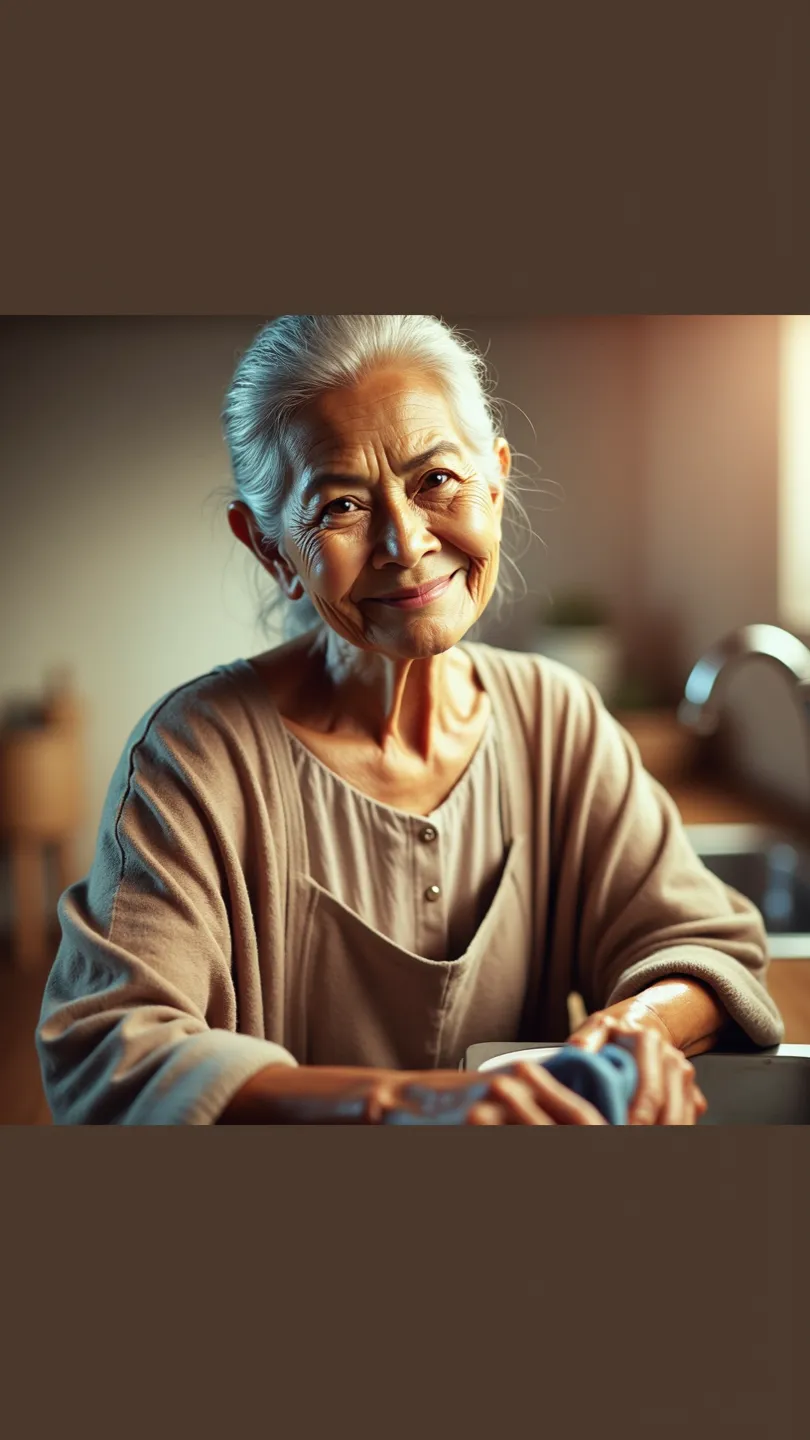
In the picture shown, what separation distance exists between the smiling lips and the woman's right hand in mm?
254

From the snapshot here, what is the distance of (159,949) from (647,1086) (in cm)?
28

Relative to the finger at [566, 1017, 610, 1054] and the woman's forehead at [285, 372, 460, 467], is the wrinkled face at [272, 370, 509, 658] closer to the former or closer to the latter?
the woman's forehead at [285, 372, 460, 467]

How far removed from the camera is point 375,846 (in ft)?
2.29

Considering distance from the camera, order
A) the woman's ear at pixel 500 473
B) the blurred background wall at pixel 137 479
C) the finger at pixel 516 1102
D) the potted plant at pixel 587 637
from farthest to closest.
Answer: the potted plant at pixel 587 637, the blurred background wall at pixel 137 479, the woman's ear at pixel 500 473, the finger at pixel 516 1102

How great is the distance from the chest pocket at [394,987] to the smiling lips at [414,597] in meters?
0.19

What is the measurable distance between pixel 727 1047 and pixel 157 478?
1.86ft

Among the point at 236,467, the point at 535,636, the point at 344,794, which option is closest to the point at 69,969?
the point at 344,794

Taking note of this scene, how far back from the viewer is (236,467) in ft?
2.19

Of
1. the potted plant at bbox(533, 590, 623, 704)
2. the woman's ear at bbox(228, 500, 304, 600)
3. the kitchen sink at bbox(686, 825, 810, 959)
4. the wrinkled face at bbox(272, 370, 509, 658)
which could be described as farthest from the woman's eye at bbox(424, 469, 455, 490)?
the kitchen sink at bbox(686, 825, 810, 959)

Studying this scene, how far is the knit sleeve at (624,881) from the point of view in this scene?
0.71 meters

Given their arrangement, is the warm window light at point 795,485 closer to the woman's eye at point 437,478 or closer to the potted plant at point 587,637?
the potted plant at point 587,637

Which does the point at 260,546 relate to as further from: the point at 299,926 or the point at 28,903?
the point at 28,903

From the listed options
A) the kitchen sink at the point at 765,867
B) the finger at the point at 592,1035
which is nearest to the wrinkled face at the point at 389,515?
the finger at the point at 592,1035

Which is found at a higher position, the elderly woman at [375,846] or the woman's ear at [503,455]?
the woman's ear at [503,455]
